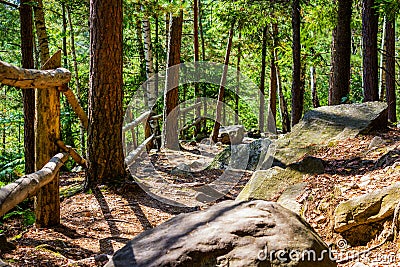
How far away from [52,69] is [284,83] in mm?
28062

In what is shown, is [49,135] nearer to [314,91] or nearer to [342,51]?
[342,51]

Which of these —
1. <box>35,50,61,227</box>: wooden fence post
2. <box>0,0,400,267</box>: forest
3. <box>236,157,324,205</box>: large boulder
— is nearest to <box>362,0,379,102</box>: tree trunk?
<box>0,0,400,267</box>: forest

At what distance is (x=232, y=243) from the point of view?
2.47 m

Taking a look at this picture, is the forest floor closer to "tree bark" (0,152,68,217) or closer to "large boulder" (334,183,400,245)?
"large boulder" (334,183,400,245)

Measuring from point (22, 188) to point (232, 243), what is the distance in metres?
1.72

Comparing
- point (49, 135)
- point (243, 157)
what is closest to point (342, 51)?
point (243, 157)

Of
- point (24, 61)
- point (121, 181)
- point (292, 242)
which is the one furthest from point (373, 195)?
point (24, 61)

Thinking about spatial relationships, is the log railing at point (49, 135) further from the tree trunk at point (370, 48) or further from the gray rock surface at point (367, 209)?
the tree trunk at point (370, 48)

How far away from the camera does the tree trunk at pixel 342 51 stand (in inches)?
355

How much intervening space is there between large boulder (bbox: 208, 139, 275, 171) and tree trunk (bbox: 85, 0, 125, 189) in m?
3.58

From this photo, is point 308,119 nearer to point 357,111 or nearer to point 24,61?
point 357,111

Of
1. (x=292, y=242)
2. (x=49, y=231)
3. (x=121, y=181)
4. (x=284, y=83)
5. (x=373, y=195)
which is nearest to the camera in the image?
(x=292, y=242)

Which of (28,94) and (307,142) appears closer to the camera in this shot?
(307,142)

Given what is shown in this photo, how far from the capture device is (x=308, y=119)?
7.80 m
